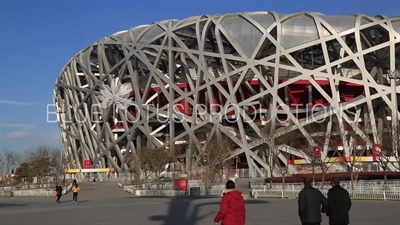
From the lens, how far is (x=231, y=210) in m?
8.52

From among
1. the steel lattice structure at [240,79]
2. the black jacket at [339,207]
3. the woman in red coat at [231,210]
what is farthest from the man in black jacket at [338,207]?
the steel lattice structure at [240,79]

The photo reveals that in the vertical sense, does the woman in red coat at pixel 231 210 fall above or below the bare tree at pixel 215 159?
below

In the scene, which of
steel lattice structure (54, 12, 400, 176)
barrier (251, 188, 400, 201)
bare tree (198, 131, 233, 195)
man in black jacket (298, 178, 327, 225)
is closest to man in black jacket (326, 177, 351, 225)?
man in black jacket (298, 178, 327, 225)

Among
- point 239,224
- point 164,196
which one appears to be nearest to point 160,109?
point 164,196

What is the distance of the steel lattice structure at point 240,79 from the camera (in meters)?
52.0

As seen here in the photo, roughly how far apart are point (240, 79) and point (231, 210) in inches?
1814

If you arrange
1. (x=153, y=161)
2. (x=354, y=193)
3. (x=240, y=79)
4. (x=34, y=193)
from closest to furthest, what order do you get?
(x=354, y=193)
(x=34, y=193)
(x=153, y=161)
(x=240, y=79)

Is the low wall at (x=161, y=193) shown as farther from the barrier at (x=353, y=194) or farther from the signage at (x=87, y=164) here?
the signage at (x=87, y=164)

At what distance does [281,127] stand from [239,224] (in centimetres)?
4430

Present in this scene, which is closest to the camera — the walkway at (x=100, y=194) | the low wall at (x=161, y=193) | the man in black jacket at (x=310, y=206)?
the man in black jacket at (x=310, y=206)

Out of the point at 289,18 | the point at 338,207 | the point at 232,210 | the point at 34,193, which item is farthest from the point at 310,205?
the point at 289,18

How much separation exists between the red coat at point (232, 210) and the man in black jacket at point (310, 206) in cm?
107

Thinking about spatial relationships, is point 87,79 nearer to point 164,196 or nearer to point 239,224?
point 164,196

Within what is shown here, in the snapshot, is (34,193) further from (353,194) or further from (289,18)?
(289,18)
